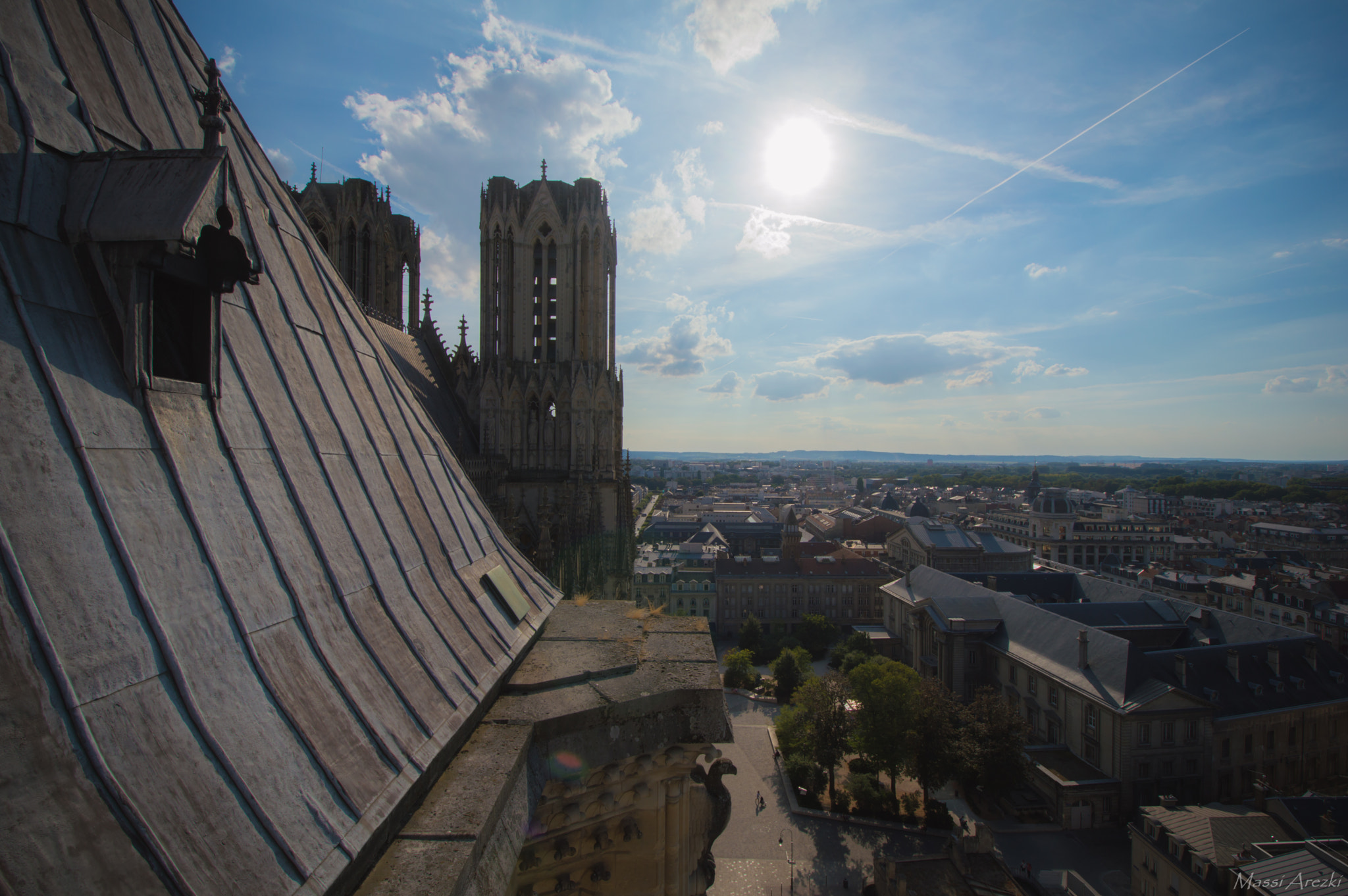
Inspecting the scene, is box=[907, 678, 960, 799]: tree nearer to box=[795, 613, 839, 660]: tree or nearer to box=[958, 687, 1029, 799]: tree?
box=[958, 687, 1029, 799]: tree

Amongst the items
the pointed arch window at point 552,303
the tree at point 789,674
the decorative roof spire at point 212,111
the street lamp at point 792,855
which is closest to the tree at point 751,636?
the tree at point 789,674

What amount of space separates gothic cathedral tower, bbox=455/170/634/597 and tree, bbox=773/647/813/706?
1828 centimetres

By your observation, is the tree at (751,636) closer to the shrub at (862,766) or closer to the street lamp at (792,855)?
the shrub at (862,766)

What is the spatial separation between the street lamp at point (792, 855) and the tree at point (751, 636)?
77.4 feet

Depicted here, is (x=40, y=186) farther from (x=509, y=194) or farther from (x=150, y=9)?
(x=509, y=194)

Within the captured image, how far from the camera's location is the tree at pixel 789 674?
4069 cm

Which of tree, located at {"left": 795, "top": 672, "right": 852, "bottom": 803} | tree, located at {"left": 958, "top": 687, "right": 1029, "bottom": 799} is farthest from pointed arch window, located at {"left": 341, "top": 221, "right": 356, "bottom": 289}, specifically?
tree, located at {"left": 958, "top": 687, "right": 1029, "bottom": 799}

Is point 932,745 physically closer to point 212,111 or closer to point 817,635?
point 817,635

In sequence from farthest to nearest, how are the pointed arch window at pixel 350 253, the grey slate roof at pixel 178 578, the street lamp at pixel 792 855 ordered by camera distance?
the pointed arch window at pixel 350 253 < the street lamp at pixel 792 855 < the grey slate roof at pixel 178 578

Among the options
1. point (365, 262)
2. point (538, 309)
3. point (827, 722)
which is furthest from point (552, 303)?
point (827, 722)

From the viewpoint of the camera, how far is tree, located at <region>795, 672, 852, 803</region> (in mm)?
29828

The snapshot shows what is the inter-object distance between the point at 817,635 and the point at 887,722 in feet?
72.9

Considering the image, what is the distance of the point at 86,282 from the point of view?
10.7 ft

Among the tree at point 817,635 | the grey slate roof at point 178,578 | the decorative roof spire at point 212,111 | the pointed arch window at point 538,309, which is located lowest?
the tree at point 817,635
